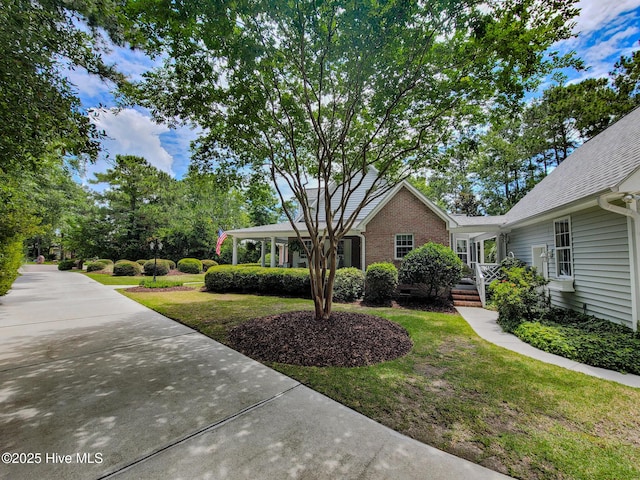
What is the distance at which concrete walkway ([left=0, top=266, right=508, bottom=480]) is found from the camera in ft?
7.16

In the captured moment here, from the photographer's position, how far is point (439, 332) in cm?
642

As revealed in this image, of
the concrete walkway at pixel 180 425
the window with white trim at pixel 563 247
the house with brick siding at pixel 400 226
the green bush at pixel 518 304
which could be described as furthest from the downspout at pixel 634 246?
the house with brick siding at pixel 400 226

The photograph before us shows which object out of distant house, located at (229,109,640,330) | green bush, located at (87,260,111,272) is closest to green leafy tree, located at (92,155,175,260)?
green bush, located at (87,260,111,272)

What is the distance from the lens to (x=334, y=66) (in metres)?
5.41

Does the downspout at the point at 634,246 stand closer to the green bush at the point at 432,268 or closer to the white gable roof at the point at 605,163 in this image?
the white gable roof at the point at 605,163

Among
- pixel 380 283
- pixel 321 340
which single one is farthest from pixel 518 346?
pixel 380 283

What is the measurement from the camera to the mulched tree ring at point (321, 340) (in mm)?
4566

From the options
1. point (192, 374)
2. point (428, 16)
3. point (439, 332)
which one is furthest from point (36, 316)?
point (428, 16)

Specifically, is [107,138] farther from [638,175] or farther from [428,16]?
[638,175]

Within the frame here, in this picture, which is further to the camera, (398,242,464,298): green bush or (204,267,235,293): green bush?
(204,267,235,293): green bush

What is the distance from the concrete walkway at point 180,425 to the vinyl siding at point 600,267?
235 inches

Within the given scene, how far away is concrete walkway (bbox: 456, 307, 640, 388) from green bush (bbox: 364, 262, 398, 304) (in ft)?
7.74

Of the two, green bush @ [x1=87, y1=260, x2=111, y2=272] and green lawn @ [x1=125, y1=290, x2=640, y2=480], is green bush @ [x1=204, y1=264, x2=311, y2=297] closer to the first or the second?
green lawn @ [x1=125, y1=290, x2=640, y2=480]

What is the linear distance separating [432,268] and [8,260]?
14.6 m
